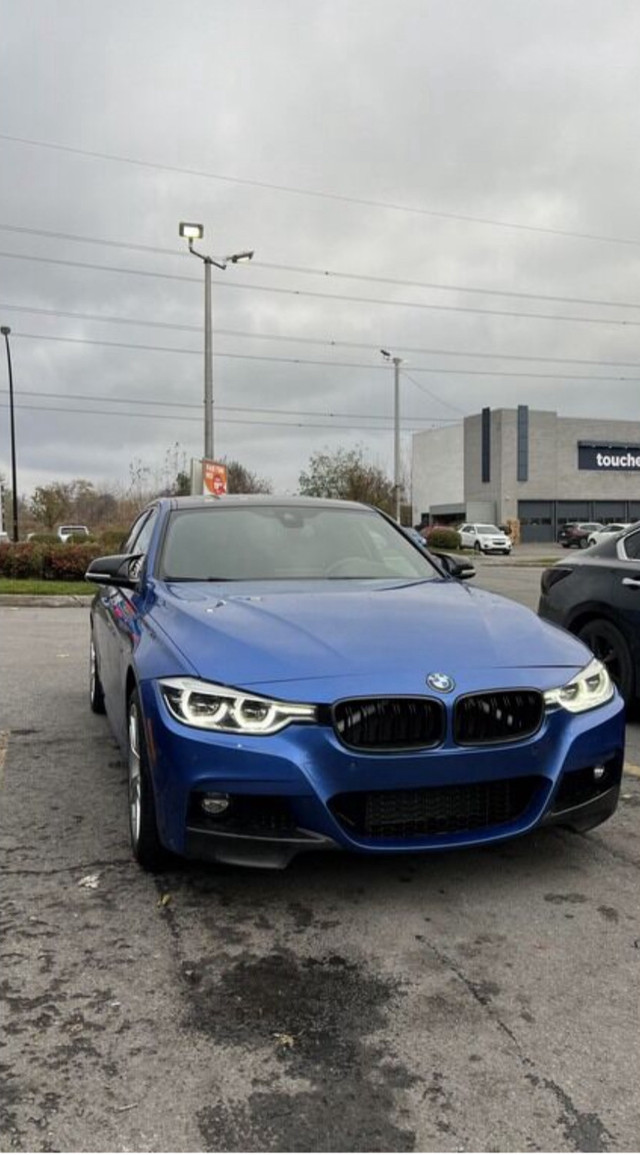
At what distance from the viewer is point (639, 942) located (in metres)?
3.02

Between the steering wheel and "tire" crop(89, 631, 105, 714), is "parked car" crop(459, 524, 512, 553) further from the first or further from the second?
the steering wheel

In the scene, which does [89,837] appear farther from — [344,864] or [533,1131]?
[533,1131]

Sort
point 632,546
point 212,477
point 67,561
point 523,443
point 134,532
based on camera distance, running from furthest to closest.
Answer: point 523,443
point 212,477
point 67,561
point 632,546
point 134,532

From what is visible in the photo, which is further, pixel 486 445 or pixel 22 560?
pixel 486 445

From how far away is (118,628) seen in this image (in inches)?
183

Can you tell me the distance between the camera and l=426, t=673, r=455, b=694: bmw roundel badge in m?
3.11

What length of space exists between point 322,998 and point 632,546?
15.2 ft

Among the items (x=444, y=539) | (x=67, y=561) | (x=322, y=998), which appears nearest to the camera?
(x=322, y=998)

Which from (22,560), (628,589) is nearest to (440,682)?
(628,589)

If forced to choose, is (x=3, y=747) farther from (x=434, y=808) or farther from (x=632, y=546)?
(x=632, y=546)

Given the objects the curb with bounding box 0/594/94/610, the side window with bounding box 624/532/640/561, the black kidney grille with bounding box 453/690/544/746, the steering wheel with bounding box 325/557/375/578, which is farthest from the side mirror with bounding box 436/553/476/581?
the curb with bounding box 0/594/94/610

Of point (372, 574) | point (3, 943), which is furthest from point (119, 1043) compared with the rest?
point (372, 574)

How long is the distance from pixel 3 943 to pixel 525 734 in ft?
6.35

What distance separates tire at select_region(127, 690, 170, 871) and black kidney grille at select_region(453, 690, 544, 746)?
3.88ft
